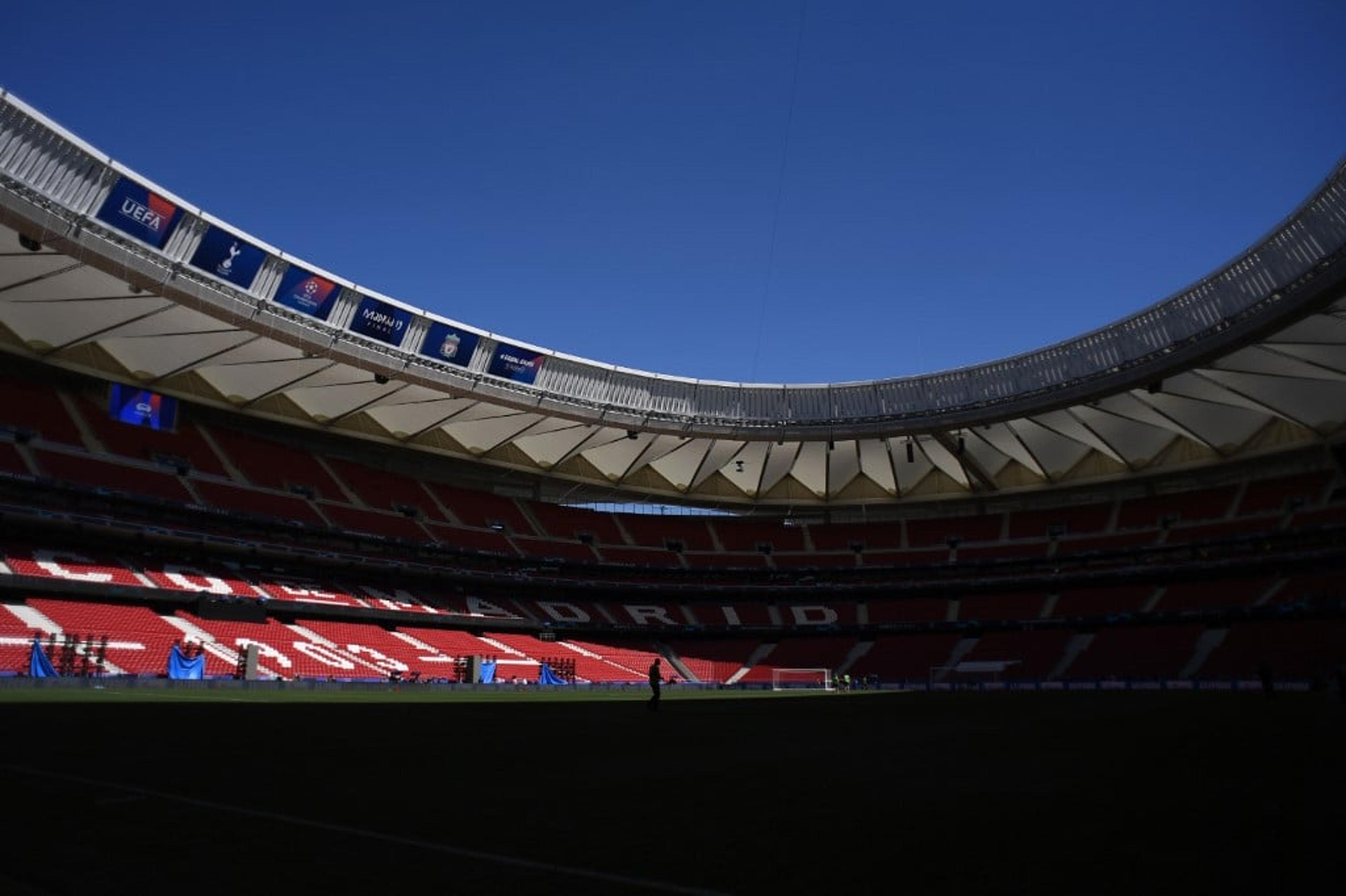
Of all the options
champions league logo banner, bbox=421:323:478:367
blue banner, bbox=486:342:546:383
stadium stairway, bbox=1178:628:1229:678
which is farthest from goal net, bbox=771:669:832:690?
champions league logo banner, bbox=421:323:478:367

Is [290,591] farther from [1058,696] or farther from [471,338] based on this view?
[1058,696]

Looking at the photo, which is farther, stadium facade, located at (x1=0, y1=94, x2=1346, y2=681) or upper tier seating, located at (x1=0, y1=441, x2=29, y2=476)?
upper tier seating, located at (x1=0, y1=441, x2=29, y2=476)

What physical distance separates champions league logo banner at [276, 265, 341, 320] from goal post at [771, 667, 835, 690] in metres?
30.9

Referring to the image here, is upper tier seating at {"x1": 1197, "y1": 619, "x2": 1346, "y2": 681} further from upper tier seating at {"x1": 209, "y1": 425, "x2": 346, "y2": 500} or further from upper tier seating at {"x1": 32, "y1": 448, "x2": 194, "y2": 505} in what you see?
upper tier seating at {"x1": 32, "y1": 448, "x2": 194, "y2": 505}

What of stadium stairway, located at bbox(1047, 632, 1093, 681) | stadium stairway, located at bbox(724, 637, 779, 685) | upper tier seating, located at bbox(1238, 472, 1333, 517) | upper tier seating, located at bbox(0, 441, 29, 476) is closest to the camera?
upper tier seating, located at bbox(0, 441, 29, 476)

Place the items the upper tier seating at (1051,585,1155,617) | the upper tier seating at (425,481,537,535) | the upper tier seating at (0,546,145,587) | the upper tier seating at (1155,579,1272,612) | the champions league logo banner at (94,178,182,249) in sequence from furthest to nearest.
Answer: the upper tier seating at (425,481,537,535) → the upper tier seating at (1051,585,1155,617) → the upper tier seating at (1155,579,1272,612) → the upper tier seating at (0,546,145,587) → the champions league logo banner at (94,178,182,249)

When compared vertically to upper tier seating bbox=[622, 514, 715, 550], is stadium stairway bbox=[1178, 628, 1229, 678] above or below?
below

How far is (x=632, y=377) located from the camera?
165 ft

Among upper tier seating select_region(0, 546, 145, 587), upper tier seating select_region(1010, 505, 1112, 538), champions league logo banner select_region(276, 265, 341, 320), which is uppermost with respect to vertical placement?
upper tier seating select_region(1010, 505, 1112, 538)

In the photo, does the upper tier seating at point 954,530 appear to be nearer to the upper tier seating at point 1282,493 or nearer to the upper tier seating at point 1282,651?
the upper tier seating at point 1282,493

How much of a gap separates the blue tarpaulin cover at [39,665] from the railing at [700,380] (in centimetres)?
1391

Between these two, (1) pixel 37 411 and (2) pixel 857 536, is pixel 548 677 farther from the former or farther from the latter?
(2) pixel 857 536

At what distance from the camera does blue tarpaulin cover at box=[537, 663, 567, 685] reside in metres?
42.2

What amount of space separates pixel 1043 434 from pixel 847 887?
183ft
